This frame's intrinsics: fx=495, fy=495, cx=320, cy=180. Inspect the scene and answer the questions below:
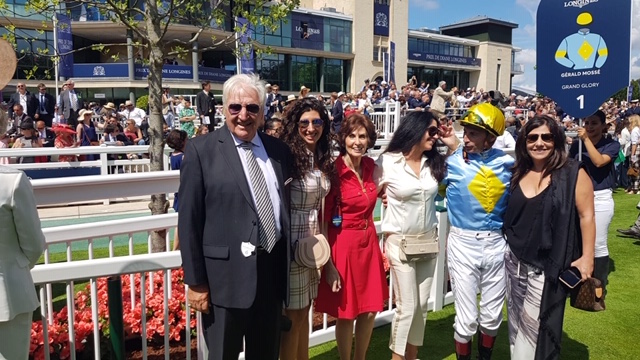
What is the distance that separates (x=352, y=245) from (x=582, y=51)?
2896 millimetres

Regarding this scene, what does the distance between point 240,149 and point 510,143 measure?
226 inches

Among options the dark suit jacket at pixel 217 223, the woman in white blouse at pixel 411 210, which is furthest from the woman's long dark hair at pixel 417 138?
the dark suit jacket at pixel 217 223

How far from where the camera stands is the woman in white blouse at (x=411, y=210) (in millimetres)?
3516

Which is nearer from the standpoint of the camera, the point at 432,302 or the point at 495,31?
the point at 432,302

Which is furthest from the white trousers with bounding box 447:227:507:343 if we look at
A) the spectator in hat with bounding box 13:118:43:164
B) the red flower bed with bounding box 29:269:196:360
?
the spectator in hat with bounding box 13:118:43:164

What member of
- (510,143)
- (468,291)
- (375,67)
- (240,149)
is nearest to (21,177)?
(240,149)

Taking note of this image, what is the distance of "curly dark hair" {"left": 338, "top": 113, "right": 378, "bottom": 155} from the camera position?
3404mm

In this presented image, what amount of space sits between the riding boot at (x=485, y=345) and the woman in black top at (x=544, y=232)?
1.08ft

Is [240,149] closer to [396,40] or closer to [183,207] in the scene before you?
[183,207]

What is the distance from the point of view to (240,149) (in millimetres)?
2643

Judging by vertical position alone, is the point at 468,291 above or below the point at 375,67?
below

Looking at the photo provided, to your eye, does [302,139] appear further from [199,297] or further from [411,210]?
[199,297]

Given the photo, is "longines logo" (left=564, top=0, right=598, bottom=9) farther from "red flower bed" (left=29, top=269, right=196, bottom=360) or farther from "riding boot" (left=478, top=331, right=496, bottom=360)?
"red flower bed" (left=29, top=269, right=196, bottom=360)

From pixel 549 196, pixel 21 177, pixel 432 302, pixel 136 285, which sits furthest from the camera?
pixel 432 302
